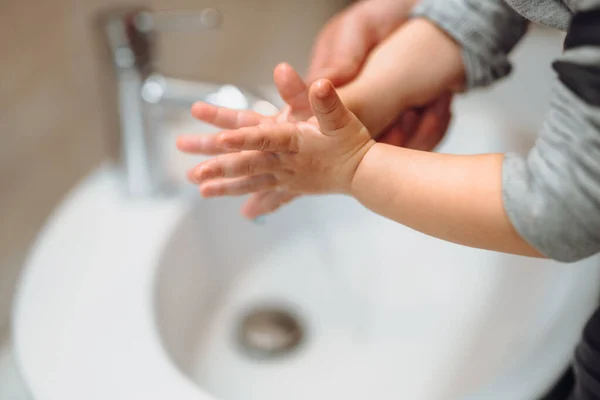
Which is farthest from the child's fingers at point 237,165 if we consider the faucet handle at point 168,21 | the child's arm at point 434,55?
the faucet handle at point 168,21

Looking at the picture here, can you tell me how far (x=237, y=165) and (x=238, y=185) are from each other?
43mm

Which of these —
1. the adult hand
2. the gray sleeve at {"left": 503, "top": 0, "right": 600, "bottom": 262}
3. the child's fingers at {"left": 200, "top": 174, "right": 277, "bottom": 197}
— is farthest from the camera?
the adult hand

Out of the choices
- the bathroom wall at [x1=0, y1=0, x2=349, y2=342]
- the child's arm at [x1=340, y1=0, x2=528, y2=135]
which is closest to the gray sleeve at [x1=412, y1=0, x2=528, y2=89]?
the child's arm at [x1=340, y1=0, x2=528, y2=135]

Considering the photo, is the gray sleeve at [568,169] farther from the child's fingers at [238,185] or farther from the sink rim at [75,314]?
the sink rim at [75,314]

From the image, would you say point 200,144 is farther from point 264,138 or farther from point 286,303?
point 286,303

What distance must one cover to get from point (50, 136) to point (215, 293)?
9.4 inches

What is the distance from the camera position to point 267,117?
1.51ft

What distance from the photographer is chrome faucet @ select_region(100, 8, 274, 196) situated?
542mm

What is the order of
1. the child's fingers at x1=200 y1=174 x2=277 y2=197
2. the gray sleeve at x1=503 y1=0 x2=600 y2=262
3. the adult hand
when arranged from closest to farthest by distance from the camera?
the gray sleeve at x1=503 y1=0 x2=600 y2=262 → the child's fingers at x1=200 y1=174 x2=277 y2=197 → the adult hand

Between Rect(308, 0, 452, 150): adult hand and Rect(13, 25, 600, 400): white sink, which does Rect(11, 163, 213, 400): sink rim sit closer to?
Rect(13, 25, 600, 400): white sink

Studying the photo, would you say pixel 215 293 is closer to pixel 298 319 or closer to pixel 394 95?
pixel 298 319

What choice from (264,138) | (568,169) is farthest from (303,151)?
(568,169)

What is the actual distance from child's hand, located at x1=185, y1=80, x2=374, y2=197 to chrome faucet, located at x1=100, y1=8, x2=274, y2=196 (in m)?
0.13

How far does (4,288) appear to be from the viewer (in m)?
0.62
